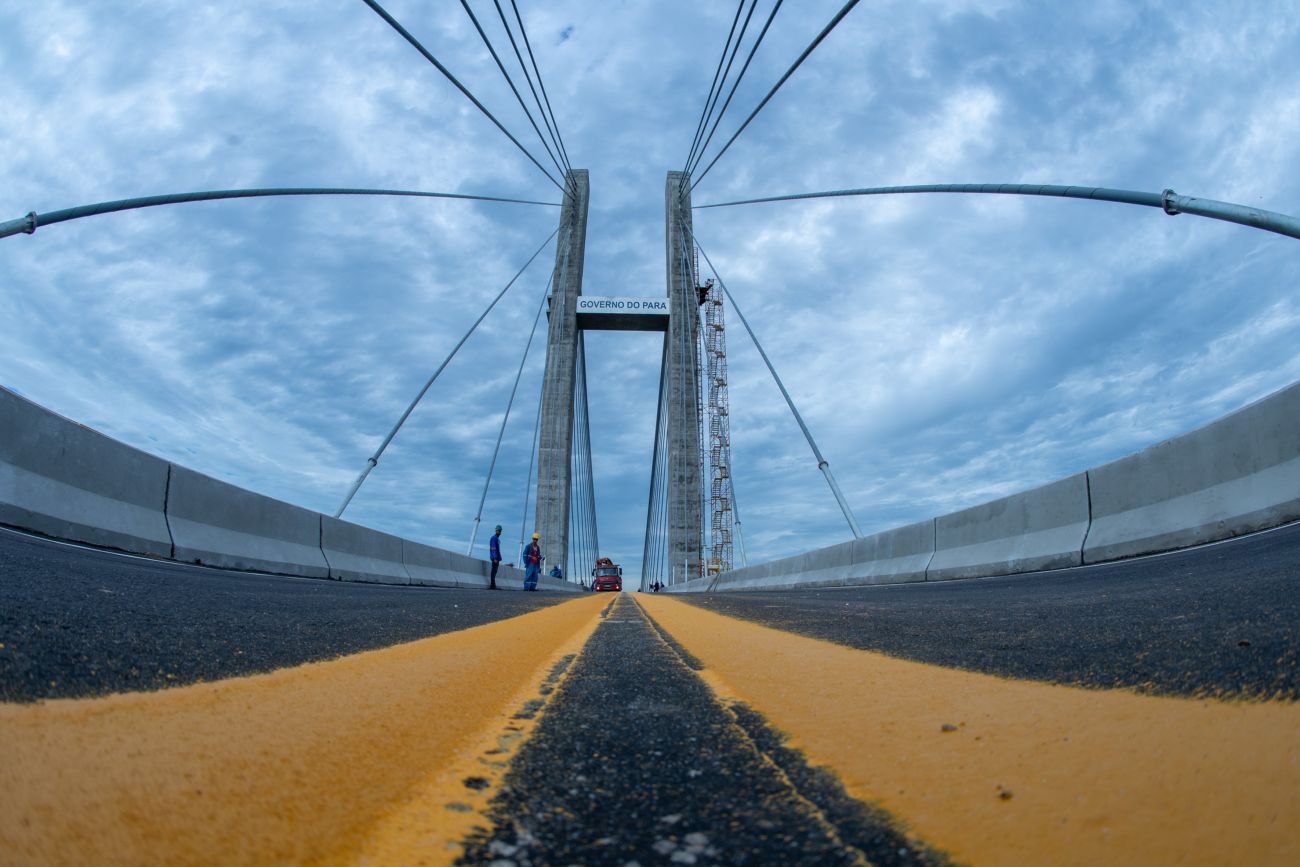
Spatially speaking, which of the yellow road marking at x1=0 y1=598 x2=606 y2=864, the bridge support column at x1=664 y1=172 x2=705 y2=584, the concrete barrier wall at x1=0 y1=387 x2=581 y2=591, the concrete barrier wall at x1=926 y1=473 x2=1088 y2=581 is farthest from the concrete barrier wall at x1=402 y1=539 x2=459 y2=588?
the bridge support column at x1=664 y1=172 x2=705 y2=584

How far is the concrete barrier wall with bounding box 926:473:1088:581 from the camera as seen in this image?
8.44 meters

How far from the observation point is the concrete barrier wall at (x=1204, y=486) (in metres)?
6.36

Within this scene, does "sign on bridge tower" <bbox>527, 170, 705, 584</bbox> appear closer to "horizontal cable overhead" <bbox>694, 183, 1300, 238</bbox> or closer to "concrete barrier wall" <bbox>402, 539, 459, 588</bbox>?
"concrete barrier wall" <bbox>402, 539, 459, 588</bbox>

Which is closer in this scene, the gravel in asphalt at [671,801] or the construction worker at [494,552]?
the gravel in asphalt at [671,801]

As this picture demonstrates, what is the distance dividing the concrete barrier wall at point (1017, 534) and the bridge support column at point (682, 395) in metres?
24.1

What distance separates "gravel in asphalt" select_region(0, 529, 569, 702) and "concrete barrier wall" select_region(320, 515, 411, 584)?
6.15 m

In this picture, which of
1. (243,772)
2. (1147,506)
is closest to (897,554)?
(1147,506)

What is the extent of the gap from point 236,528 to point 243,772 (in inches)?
388

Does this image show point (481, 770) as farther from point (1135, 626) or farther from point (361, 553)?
point (361, 553)

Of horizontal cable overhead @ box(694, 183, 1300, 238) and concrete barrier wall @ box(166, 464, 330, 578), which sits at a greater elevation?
horizontal cable overhead @ box(694, 183, 1300, 238)

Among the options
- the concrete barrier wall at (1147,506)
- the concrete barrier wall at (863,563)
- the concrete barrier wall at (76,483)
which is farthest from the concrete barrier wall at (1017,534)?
the concrete barrier wall at (76,483)

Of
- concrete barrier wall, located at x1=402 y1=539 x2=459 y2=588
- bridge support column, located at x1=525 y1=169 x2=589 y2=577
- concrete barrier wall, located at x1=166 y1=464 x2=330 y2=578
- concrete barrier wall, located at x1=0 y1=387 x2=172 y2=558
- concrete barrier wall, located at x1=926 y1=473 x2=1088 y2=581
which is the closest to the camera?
concrete barrier wall, located at x1=0 y1=387 x2=172 y2=558

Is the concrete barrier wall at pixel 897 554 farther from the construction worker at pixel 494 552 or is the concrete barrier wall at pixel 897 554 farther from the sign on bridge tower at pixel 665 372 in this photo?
the sign on bridge tower at pixel 665 372

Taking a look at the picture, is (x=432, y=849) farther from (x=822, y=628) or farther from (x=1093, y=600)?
(x=1093, y=600)
